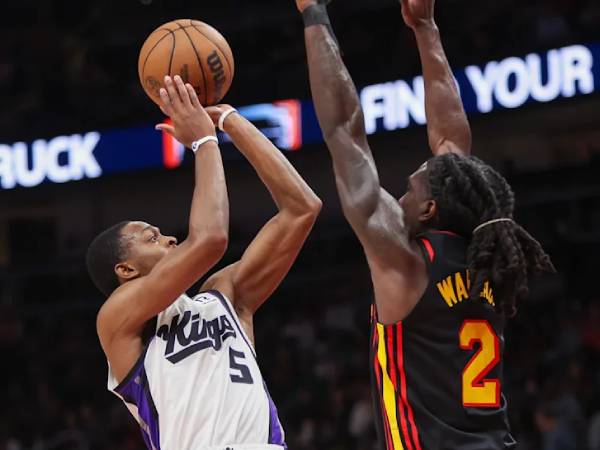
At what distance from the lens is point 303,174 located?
12594 mm

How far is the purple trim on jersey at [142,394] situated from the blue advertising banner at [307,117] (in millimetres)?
6208

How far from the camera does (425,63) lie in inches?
169

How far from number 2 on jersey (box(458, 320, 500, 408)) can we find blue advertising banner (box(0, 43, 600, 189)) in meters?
6.27

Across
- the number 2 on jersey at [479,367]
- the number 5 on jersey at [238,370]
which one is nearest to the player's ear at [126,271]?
the number 5 on jersey at [238,370]

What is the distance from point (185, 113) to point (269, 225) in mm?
573

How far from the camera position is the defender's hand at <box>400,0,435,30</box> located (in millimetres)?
4277

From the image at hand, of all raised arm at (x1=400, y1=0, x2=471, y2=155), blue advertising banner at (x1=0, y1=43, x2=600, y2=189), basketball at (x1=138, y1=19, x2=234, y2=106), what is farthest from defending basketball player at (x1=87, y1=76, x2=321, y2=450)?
blue advertising banner at (x1=0, y1=43, x2=600, y2=189)

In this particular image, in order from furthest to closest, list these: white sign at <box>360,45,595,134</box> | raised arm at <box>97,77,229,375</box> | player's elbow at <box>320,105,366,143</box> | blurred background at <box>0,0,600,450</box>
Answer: blurred background at <box>0,0,600,450</box> → white sign at <box>360,45,595,134</box> → raised arm at <box>97,77,229,375</box> → player's elbow at <box>320,105,366,143</box>

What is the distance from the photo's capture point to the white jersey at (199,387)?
157 inches

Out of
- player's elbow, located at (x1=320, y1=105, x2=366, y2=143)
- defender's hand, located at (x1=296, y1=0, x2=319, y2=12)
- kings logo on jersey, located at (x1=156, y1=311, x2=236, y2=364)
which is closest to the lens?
player's elbow, located at (x1=320, y1=105, x2=366, y2=143)

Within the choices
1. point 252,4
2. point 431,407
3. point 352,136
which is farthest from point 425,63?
point 252,4

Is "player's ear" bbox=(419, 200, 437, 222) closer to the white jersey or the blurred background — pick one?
the white jersey

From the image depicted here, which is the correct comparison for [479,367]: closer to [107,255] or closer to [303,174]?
[107,255]

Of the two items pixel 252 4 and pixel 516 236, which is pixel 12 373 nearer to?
pixel 252 4
